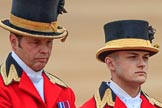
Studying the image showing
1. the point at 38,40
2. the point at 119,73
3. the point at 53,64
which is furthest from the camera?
the point at 53,64

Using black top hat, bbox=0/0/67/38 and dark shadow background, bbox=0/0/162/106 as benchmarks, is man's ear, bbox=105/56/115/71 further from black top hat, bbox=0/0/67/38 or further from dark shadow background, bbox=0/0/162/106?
dark shadow background, bbox=0/0/162/106

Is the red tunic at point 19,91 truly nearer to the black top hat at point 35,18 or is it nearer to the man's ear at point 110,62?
the black top hat at point 35,18

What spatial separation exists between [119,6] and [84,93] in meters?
0.65

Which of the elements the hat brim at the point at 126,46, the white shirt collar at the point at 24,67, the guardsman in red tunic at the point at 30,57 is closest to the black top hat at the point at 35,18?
the guardsman in red tunic at the point at 30,57

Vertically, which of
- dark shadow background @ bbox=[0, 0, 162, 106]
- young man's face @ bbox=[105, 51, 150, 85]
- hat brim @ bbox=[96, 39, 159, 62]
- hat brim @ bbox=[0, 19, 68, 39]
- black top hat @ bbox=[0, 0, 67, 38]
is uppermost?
black top hat @ bbox=[0, 0, 67, 38]

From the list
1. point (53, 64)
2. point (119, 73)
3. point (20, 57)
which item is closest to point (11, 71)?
point (20, 57)

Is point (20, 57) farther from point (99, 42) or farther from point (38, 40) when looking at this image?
point (99, 42)

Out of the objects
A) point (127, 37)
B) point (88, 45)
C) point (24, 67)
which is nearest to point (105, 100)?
point (127, 37)

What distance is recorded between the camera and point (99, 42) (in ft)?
23.1

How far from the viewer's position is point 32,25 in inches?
189

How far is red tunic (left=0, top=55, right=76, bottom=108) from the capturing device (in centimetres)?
470

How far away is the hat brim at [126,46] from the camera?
5.14m

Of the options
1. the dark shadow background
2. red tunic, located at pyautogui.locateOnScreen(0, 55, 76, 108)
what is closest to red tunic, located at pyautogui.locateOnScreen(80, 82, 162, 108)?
red tunic, located at pyautogui.locateOnScreen(0, 55, 76, 108)

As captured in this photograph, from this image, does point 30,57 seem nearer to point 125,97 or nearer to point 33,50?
point 33,50
